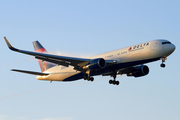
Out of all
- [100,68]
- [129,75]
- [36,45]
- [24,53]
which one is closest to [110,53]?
[100,68]

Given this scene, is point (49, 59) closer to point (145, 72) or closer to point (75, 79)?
point (75, 79)

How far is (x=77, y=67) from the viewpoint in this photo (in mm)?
51281

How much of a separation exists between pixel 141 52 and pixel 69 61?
1086 centimetres

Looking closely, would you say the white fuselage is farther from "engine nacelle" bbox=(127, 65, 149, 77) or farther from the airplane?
"engine nacelle" bbox=(127, 65, 149, 77)

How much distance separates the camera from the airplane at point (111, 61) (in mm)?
47031

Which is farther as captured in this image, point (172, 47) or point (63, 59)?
point (63, 59)

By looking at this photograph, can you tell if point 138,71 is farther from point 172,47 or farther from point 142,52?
point 172,47

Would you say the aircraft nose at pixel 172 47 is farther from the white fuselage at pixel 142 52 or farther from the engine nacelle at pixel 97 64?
the engine nacelle at pixel 97 64

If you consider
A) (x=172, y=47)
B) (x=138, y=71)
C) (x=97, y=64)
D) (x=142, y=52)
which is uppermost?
(x=172, y=47)

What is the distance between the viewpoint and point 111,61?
161 ft

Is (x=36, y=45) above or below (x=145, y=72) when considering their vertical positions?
above

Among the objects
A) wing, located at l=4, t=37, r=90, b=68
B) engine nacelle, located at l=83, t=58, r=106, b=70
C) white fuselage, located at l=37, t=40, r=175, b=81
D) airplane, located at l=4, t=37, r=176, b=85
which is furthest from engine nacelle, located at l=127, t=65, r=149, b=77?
wing, located at l=4, t=37, r=90, b=68

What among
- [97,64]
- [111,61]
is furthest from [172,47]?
[97,64]

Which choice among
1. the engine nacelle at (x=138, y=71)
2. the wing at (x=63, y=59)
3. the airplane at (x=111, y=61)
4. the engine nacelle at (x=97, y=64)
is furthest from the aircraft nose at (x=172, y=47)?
the wing at (x=63, y=59)
